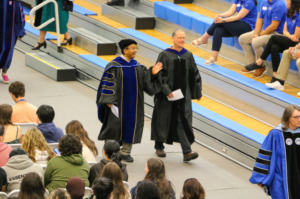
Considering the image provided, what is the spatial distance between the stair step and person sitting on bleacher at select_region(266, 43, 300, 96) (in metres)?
3.83

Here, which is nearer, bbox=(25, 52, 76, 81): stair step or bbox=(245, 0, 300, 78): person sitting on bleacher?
bbox=(245, 0, 300, 78): person sitting on bleacher

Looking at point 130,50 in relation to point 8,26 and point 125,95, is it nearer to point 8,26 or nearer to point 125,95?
point 125,95

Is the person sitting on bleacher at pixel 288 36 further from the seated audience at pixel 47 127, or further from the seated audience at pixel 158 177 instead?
the seated audience at pixel 158 177

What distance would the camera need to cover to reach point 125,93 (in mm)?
5824

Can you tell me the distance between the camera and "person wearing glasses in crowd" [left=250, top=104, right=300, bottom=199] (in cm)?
424

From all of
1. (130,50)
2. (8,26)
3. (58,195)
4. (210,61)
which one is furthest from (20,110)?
(210,61)

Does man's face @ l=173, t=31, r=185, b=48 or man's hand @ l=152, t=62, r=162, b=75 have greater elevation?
man's face @ l=173, t=31, r=185, b=48

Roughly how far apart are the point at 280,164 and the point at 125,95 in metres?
2.20

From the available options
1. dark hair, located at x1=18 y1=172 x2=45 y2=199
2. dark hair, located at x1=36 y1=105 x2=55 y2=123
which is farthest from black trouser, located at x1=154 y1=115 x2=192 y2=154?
dark hair, located at x1=18 y1=172 x2=45 y2=199

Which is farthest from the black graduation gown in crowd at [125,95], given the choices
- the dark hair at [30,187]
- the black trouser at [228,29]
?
the dark hair at [30,187]

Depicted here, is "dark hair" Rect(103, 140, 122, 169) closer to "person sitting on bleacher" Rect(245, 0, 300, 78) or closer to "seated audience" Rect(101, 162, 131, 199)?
"seated audience" Rect(101, 162, 131, 199)

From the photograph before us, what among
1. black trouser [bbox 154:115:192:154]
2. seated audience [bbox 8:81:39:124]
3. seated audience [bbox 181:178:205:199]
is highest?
seated audience [bbox 181:178:205:199]

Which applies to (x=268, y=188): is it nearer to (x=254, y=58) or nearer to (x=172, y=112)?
(x=172, y=112)

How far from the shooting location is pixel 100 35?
10062 millimetres
